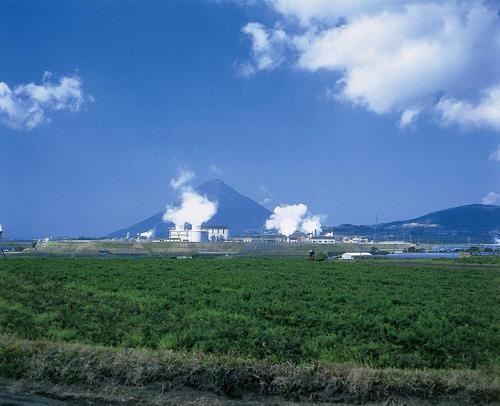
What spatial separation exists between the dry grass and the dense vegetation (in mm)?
1288

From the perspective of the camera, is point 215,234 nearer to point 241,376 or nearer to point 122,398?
point 241,376

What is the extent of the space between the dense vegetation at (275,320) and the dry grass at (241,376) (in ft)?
4.23

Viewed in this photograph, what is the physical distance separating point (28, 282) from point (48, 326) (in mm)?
14276

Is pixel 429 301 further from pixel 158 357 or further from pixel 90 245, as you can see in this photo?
pixel 90 245

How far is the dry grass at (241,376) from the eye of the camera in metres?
9.11

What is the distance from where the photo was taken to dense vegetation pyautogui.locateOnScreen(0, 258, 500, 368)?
11.9 meters

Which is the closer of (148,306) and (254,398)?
(254,398)

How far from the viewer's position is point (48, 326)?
14.3 meters

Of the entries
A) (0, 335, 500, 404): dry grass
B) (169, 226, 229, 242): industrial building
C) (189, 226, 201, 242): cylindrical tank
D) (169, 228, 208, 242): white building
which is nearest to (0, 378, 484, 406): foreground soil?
(0, 335, 500, 404): dry grass

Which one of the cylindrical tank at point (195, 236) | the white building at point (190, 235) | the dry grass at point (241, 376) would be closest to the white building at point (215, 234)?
the white building at point (190, 235)

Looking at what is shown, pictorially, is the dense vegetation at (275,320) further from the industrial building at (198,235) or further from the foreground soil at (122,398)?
the industrial building at (198,235)

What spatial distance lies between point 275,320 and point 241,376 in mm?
5976

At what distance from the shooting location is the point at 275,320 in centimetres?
1559

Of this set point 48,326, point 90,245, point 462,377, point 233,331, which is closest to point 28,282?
point 48,326
